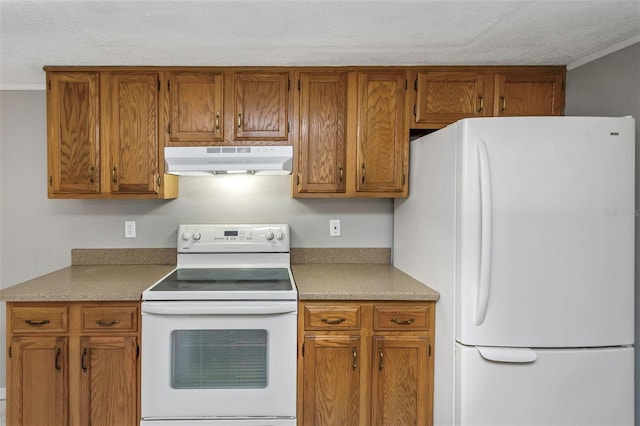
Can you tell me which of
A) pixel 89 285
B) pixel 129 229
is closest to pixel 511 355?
pixel 89 285

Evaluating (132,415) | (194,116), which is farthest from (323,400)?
(194,116)

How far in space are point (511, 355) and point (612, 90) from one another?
143 cm

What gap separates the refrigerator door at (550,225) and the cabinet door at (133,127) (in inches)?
67.7

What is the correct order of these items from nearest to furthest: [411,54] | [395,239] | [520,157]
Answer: [520,157]
[411,54]
[395,239]

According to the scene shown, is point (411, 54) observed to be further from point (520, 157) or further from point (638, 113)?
point (638, 113)

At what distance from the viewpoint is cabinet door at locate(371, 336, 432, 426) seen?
2.03 meters

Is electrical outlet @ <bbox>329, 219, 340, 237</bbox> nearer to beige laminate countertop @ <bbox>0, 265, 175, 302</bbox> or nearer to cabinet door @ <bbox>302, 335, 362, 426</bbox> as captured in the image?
cabinet door @ <bbox>302, 335, 362, 426</bbox>

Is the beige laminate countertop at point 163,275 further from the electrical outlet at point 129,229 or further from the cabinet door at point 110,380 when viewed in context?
the cabinet door at point 110,380

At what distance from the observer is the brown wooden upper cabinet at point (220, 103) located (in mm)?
2350

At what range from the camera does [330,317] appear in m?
2.02

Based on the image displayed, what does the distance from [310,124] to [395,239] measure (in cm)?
Result: 95

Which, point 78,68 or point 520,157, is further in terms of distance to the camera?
point 78,68

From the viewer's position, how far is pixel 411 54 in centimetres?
218

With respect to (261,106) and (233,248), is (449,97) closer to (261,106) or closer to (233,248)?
(261,106)
